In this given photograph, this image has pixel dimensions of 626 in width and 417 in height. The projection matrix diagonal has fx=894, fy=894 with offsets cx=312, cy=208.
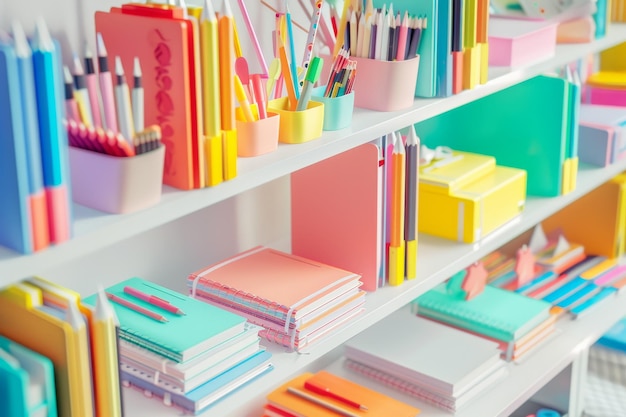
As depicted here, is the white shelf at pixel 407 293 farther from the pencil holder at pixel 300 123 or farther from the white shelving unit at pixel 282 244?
the pencil holder at pixel 300 123

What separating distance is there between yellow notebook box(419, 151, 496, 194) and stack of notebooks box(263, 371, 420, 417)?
17.0 inches

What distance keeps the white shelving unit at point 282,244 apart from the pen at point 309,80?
6 centimetres

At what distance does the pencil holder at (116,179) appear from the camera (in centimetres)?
106

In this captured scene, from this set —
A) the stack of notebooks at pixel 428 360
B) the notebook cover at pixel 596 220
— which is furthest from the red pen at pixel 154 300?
the notebook cover at pixel 596 220

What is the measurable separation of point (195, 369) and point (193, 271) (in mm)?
407

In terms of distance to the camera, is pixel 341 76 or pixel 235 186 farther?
pixel 341 76

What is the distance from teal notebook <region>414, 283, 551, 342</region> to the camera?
1972mm

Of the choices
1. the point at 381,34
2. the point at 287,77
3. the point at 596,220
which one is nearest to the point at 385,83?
the point at 381,34

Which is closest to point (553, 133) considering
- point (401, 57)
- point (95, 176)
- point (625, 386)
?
point (401, 57)

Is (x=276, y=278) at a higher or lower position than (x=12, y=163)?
lower

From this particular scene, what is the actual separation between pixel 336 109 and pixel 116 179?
434mm

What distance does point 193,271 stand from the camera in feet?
5.46

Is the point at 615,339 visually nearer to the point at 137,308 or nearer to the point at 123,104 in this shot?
the point at 137,308

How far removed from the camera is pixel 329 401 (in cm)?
173
